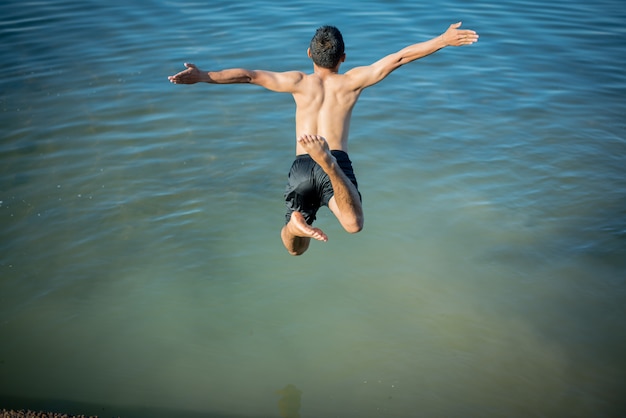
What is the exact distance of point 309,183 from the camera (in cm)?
599

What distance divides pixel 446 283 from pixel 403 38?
7324 mm

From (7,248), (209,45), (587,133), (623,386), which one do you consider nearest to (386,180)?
(587,133)

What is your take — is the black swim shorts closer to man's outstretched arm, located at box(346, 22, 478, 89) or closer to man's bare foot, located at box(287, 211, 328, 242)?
man's bare foot, located at box(287, 211, 328, 242)

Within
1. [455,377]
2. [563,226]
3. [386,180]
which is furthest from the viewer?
[386,180]

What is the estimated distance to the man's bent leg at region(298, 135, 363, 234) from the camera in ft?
16.4

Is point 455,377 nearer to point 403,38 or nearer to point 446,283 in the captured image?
point 446,283

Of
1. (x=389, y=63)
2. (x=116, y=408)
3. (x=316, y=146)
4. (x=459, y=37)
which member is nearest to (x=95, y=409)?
(x=116, y=408)

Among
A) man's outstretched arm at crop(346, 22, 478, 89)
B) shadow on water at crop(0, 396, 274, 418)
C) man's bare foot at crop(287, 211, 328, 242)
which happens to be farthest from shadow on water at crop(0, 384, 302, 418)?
man's outstretched arm at crop(346, 22, 478, 89)

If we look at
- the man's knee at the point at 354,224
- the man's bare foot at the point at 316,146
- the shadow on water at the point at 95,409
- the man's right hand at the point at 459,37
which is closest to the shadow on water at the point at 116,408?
the shadow on water at the point at 95,409

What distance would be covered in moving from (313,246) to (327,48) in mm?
3191

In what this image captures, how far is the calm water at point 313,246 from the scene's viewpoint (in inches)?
247

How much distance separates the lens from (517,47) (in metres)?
13.4

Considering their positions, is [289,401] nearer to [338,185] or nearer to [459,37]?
[338,185]

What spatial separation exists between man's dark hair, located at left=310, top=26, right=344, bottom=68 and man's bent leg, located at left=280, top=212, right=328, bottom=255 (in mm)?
1297
